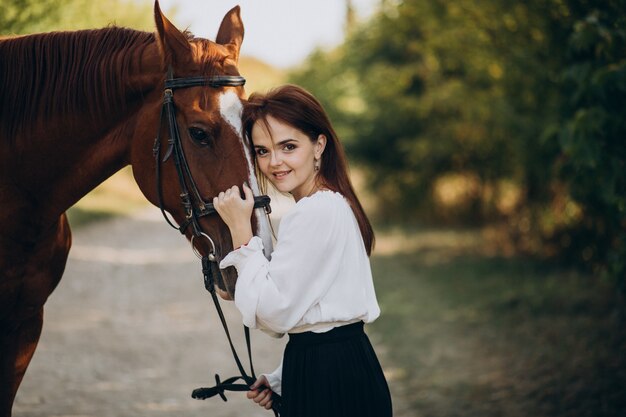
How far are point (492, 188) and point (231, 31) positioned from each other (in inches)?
429

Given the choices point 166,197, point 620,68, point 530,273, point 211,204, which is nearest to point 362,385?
point 211,204

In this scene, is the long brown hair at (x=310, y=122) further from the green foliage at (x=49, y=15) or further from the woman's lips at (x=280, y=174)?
the green foliage at (x=49, y=15)

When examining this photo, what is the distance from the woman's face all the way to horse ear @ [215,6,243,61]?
0.60 meters

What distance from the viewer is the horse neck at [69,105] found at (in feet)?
8.08

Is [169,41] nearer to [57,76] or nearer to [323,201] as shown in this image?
[57,76]

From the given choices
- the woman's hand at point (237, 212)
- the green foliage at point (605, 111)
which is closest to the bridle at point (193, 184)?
the woman's hand at point (237, 212)

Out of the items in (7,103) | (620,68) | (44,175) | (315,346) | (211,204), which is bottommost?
(315,346)

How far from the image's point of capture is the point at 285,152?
2145 mm

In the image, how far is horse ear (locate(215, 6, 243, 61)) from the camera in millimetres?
2582

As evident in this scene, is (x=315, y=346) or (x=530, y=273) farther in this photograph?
(x=530, y=273)

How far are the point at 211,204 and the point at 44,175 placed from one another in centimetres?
91

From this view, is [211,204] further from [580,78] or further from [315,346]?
[580,78]

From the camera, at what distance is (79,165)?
258 cm

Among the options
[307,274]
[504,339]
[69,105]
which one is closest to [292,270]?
[307,274]
